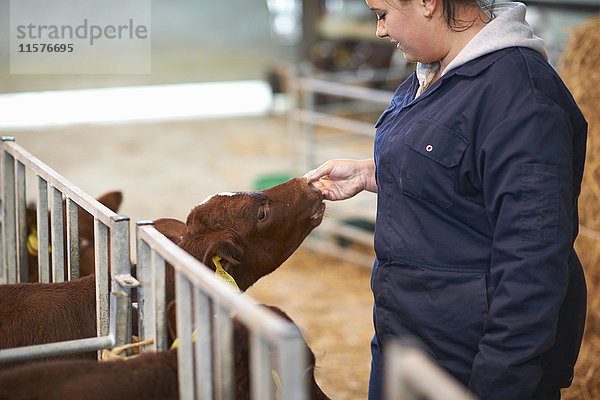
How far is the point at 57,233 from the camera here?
215 cm

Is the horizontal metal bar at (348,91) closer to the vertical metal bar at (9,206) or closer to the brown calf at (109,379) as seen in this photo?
the vertical metal bar at (9,206)

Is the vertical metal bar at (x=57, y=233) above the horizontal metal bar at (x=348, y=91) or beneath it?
beneath

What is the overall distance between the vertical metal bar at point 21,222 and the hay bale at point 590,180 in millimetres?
2617

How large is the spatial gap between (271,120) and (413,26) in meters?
10.4

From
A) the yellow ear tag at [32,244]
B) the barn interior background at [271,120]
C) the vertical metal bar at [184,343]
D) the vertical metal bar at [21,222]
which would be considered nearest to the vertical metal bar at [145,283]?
the vertical metal bar at [184,343]

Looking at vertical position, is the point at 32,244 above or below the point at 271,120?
above

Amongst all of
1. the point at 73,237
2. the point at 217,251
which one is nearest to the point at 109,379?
the point at 217,251

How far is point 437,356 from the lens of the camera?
68.6 inches

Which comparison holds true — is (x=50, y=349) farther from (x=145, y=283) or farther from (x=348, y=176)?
(x=348, y=176)

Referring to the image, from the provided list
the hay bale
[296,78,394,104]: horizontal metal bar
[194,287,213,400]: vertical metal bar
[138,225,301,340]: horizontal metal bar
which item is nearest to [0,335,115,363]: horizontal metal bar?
[138,225,301,340]: horizontal metal bar

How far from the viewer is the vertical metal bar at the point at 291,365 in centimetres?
103

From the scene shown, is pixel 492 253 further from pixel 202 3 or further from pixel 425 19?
pixel 202 3

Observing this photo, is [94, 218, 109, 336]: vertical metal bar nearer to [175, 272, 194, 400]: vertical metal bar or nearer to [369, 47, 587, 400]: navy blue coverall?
[175, 272, 194, 400]: vertical metal bar

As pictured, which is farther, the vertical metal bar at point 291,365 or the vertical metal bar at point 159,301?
the vertical metal bar at point 159,301
